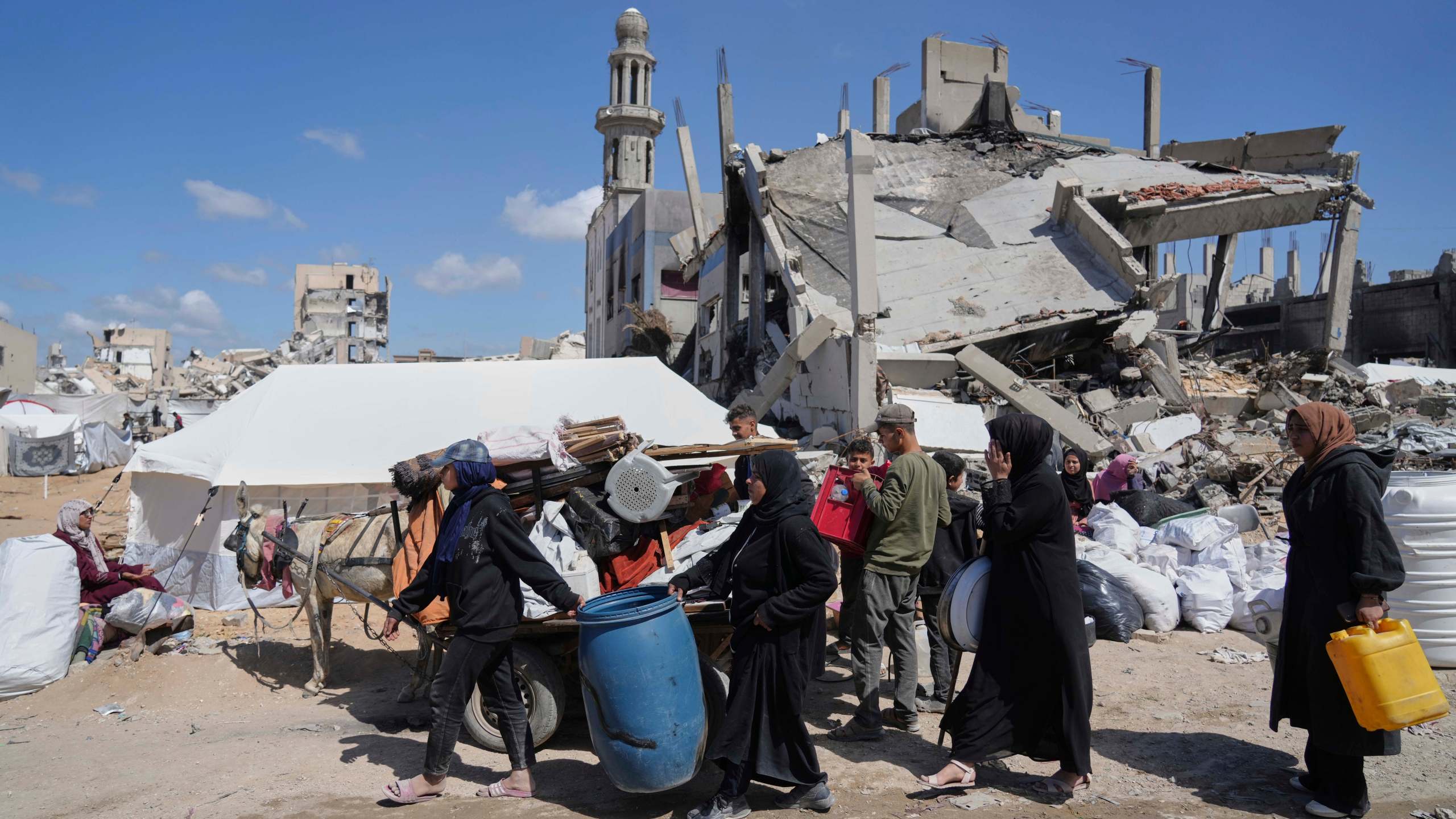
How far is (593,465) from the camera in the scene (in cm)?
557

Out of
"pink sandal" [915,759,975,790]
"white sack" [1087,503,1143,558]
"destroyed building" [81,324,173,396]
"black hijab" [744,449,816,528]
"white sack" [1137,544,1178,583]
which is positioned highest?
"destroyed building" [81,324,173,396]

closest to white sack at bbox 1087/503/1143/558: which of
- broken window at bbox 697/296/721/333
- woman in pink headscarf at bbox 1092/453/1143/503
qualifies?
woman in pink headscarf at bbox 1092/453/1143/503

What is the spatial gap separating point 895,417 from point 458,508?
244 cm

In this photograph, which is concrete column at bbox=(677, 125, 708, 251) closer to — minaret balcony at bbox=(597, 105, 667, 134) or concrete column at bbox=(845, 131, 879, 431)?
concrete column at bbox=(845, 131, 879, 431)

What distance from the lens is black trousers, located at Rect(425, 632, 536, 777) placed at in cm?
414

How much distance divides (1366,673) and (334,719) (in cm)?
578

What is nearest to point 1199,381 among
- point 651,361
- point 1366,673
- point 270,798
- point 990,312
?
point 990,312

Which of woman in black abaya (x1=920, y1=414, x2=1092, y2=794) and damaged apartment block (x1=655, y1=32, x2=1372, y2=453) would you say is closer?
woman in black abaya (x1=920, y1=414, x2=1092, y2=794)

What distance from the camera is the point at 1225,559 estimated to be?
743 cm

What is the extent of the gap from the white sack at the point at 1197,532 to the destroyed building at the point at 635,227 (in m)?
16.6

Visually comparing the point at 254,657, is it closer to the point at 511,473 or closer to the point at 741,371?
the point at 511,473

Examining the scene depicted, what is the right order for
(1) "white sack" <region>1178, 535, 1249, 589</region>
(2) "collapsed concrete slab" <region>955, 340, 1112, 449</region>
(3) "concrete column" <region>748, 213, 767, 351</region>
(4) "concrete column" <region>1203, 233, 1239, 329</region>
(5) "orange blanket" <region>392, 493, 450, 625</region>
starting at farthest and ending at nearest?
(4) "concrete column" <region>1203, 233, 1239, 329</region>, (3) "concrete column" <region>748, 213, 767, 351</region>, (2) "collapsed concrete slab" <region>955, 340, 1112, 449</region>, (1) "white sack" <region>1178, 535, 1249, 589</region>, (5) "orange blanket" <region>392, 493, 450, 625</region>

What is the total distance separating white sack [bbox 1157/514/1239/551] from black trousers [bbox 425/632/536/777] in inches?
233

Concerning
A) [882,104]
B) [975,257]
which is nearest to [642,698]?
[975,257]
